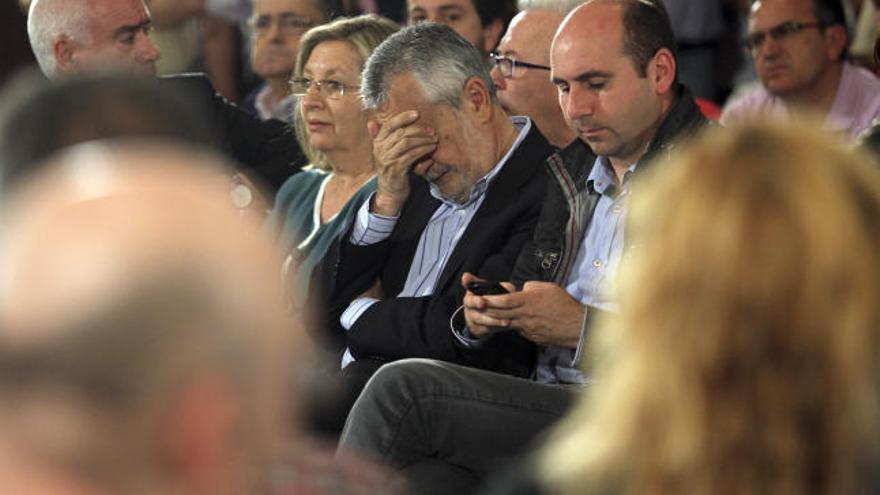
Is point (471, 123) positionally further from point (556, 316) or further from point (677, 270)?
point (677, 270)

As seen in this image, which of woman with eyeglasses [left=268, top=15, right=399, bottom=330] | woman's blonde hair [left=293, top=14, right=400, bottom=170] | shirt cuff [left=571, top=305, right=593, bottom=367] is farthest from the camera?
woman's blonde hair [left=293, top=14, right=400, bottom=170]

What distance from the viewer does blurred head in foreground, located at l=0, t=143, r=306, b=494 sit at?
91 cm

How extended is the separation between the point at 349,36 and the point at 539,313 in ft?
5.51

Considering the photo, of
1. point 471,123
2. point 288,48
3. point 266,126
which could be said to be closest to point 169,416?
point 471,123

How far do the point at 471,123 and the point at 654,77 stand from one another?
61 cm

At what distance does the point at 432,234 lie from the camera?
13.8 ft

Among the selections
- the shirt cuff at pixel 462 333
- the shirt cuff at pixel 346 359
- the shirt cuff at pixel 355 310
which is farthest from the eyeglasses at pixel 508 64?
the shirt cuff at pixel 462 333

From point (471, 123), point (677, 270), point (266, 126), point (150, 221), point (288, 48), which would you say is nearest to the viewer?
point (150, 221)

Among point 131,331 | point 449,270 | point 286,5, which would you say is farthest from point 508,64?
point 131,331

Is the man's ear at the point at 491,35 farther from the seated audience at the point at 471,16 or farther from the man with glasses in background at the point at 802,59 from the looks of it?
the man with glasses in background at the point at 802,59

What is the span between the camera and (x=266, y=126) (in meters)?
5.27

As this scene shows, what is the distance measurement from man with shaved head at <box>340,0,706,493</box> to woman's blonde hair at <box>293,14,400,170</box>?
1.09 meters

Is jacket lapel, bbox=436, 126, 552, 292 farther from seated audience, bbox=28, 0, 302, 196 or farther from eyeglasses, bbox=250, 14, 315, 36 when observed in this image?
eyeglasses, bbox=250, 14, 315, 36

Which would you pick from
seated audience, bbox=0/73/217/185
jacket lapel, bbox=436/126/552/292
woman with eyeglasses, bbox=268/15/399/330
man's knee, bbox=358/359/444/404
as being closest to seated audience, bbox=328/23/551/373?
jacket lapel, bbox=436/126/552/292
